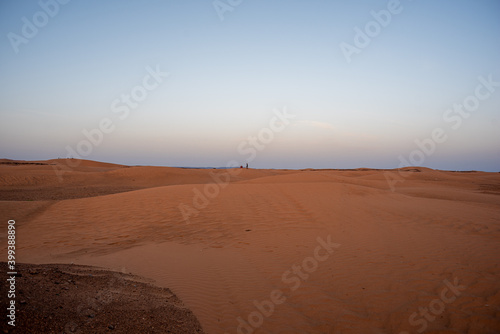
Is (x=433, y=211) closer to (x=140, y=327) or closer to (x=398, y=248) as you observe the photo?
(x=398, y=248)

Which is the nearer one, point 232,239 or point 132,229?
point 232,239

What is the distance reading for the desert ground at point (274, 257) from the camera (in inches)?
158

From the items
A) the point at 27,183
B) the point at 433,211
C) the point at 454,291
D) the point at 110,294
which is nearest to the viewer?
the point at 110,294

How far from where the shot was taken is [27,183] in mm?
21344

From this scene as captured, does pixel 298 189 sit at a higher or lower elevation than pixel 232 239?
higher

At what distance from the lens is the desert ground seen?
402cm

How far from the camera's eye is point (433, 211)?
34.6ft

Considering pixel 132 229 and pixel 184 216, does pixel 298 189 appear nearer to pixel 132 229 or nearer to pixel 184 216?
pixel 184 216

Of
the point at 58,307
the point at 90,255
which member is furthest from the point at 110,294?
the point at 90,255

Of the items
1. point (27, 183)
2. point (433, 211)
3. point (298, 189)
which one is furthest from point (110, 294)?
point (27, 183)

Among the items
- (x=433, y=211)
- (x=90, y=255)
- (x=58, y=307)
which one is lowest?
(x=90, y=255)

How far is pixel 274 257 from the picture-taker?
22.4 feet

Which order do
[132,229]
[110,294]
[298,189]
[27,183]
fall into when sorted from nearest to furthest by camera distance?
[110,294], [132,229], [298,189], [27,183]

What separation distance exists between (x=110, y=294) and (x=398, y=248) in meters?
6.51
